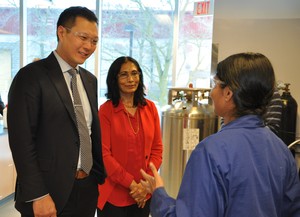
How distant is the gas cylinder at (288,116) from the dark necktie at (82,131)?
7.58ft

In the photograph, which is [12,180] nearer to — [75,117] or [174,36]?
[75,117]

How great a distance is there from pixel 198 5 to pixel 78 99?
313 centimetres

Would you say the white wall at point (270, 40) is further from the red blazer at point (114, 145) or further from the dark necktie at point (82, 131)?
the dark necktie at point (82, 131)

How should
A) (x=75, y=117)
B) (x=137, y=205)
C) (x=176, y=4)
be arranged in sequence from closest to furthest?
1. (x=75, y=117)
2. (x=137, y=205)
3. (x=176, y=4)

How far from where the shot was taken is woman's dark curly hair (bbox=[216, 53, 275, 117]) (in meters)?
0.90

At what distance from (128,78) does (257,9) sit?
2.31 meters

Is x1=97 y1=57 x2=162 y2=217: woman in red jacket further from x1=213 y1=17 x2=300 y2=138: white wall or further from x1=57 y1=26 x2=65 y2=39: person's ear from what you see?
x1=213 y1=17 x2=300 y2=138: white wall

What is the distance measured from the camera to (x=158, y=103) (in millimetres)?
4758

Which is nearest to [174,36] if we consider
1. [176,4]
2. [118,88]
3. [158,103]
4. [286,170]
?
[176,4]

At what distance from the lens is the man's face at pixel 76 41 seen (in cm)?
142

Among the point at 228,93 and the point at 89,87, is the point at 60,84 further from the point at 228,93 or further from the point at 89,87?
the point at 228,93

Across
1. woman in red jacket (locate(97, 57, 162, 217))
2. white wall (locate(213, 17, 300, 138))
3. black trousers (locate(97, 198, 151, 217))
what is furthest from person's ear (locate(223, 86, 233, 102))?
white wall (locate(213, 17, 300, 138))

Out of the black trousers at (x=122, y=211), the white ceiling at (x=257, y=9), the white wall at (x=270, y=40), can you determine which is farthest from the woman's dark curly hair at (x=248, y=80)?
the white ceiling at (x=257, y=9)

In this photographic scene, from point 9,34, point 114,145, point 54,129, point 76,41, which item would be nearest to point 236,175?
point 54,129
